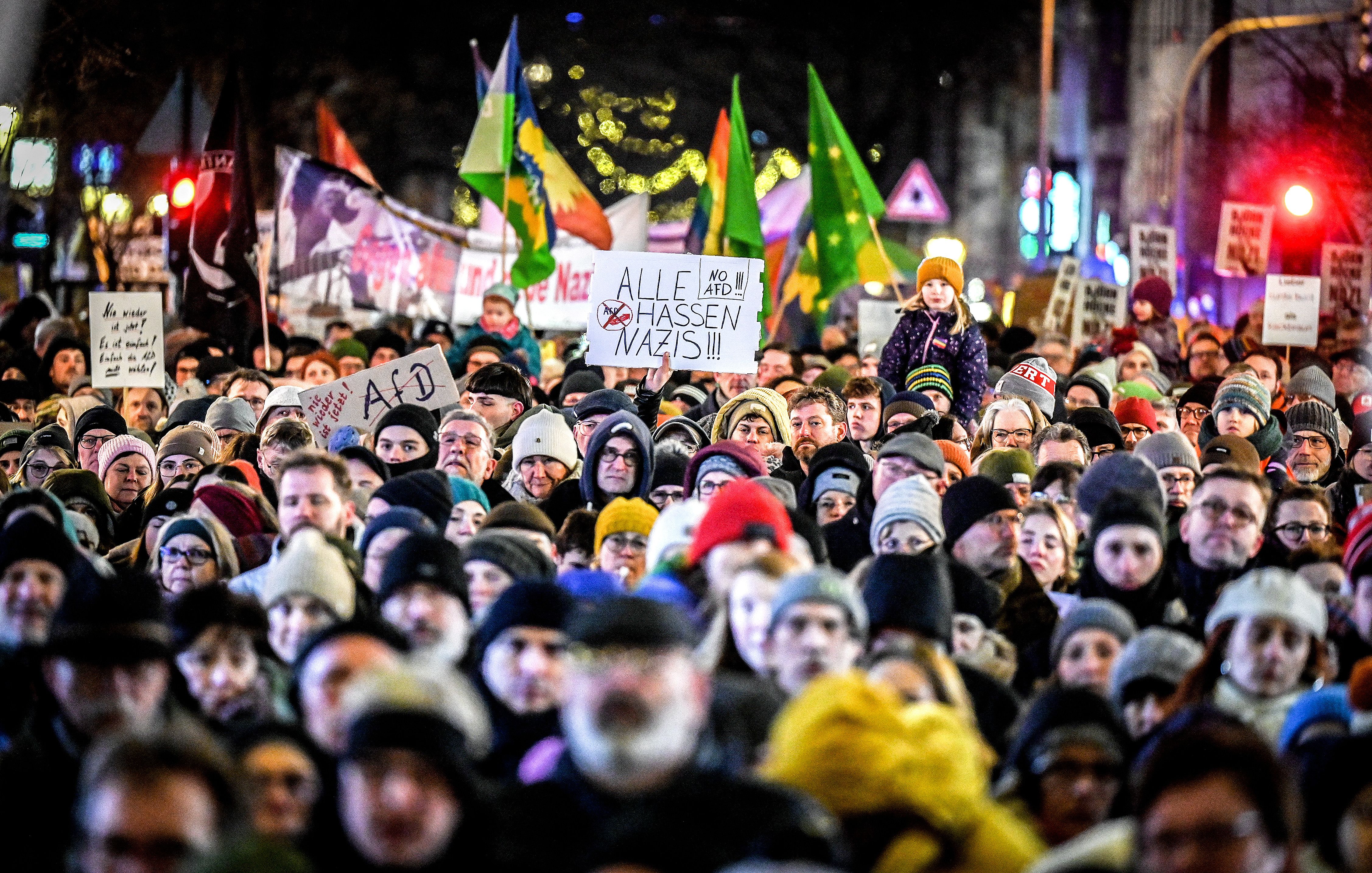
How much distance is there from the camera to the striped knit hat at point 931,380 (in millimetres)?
11359

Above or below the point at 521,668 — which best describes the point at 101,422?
above

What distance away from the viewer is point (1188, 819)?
4121 mm

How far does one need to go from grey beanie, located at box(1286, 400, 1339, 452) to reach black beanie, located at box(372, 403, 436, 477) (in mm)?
4470

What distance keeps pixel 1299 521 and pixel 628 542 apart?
2608 mm

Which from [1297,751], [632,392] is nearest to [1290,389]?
[632,392]

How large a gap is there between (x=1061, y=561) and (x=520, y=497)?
2954mm

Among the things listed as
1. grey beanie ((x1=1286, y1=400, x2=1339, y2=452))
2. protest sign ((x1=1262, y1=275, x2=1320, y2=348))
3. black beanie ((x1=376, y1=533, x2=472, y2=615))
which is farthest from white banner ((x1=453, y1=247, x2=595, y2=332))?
black beanie ((x1=376, y1=533, x2=472, y2=615))

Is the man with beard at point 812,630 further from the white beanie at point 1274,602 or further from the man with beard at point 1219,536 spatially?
the man with beard at point 1219,536

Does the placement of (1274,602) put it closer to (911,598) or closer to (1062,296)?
(911,598)

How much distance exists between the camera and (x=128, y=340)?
13219 mm

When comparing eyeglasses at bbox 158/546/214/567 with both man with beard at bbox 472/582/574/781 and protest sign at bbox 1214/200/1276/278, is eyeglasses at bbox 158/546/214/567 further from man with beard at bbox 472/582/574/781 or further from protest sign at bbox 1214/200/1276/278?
protest sign at bbox 1214/200/1276/278

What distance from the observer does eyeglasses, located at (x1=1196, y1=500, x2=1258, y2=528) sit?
23.9ft

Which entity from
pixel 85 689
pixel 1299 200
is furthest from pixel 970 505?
pixel 1299 200

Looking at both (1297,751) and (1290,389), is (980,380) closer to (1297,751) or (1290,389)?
(1290,389)
